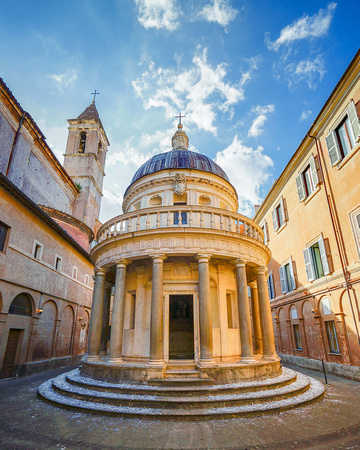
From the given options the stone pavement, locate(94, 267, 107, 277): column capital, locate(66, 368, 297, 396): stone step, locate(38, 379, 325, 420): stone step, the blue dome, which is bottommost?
the stone pavement

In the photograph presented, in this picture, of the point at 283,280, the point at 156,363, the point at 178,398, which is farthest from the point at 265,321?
the point at 283,280

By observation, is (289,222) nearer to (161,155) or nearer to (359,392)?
(161,155)

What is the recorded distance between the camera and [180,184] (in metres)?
16.0

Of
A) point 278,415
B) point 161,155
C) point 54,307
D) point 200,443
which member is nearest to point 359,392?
point 278,415

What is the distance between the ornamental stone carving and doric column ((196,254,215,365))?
5.59m

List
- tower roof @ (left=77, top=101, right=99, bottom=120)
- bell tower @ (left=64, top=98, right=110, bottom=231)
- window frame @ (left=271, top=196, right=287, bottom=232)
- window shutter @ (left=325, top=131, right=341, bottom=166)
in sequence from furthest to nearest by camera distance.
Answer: tower roof @ (left=77, top=101, right=99, bottom=120)
bell tower @ (left=64, top=98, right=110, bottom=231)
window frame @ (left=271, top=196, right=287, bottom=232)
window shutter @ (left=325, top=131, right=341, bottom=166)

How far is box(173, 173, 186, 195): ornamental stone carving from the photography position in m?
16.0

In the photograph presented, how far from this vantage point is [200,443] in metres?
6.29

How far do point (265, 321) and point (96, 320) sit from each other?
7891 millimetres

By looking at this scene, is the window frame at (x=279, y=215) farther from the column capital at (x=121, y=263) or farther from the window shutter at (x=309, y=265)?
the column capital at (x=121, y=263)

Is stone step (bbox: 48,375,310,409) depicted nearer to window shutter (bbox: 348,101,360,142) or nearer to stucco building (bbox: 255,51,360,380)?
stucco building (bbox: 255,51,360,380)

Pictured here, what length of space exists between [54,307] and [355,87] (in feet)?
72.4

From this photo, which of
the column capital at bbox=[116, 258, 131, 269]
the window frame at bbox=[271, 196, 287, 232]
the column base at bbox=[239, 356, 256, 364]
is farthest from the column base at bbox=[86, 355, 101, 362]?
the window frame at bbox=[271, 196, 287, 232]

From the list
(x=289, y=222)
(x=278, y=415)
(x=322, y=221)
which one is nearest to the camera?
(x=278, y=415)
